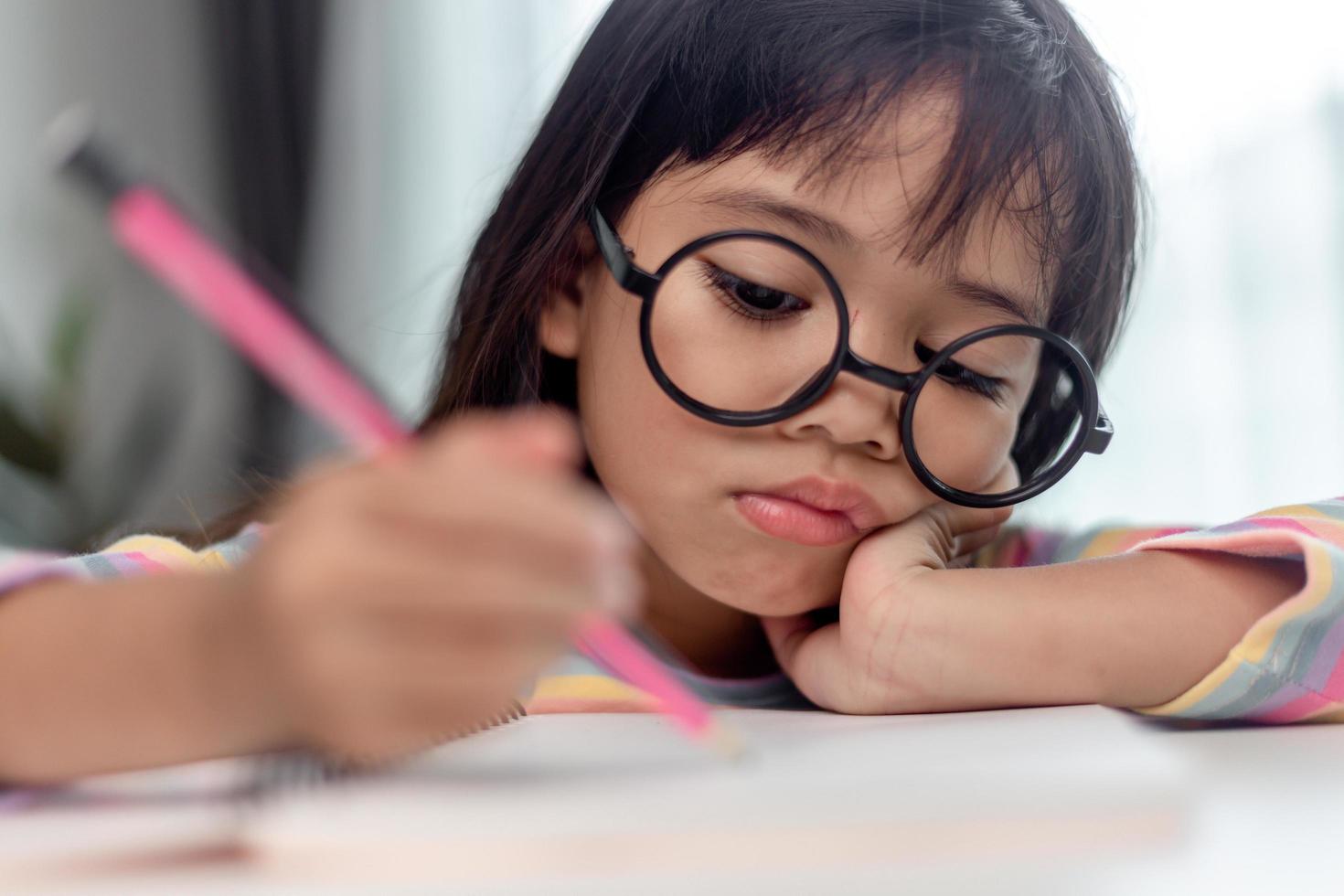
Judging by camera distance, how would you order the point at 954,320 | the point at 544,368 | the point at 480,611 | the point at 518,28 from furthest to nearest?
the point at 518,28, the point at 544,368, the point at 954,320, the point at 480,611

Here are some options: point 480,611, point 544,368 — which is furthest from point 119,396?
point 480,611

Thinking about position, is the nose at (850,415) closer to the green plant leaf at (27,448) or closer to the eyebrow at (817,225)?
the eyebrow at (817,225)

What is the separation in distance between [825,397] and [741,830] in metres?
0.36

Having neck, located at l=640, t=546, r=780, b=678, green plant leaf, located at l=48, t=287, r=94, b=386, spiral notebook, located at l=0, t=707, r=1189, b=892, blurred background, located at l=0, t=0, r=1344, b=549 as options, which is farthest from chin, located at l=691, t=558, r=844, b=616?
green plant leaf, located at l=48, t=287, r=94, b=386

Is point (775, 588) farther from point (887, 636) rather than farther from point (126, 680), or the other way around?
point (126, 680)

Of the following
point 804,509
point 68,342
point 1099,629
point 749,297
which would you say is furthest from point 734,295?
point 68,342

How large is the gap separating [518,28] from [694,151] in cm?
133

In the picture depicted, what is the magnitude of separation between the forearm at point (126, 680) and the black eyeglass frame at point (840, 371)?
33 centimetres

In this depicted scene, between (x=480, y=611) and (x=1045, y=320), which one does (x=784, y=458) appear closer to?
(x=1045, y=320)

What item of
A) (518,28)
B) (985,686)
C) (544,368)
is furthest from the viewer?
(518,28)

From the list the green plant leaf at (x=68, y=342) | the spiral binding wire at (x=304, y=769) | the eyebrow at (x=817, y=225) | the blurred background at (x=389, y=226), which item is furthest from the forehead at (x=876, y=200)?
the green plant leaf at (x=68, y=342)

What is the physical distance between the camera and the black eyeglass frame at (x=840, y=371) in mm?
627

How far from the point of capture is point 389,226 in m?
2.01

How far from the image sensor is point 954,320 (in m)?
0.67
